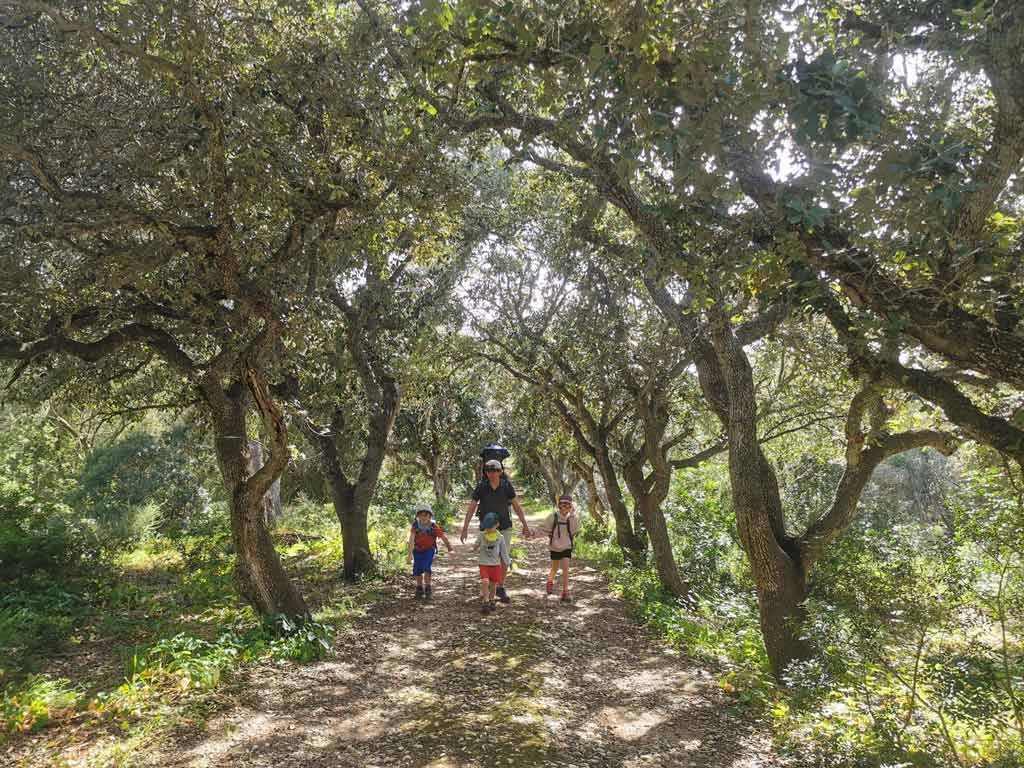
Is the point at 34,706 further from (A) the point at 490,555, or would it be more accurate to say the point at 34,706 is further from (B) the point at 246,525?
(A) the point at 490,555

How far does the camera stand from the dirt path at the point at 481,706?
→ 4.74 m

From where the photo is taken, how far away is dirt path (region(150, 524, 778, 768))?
474 centimetres

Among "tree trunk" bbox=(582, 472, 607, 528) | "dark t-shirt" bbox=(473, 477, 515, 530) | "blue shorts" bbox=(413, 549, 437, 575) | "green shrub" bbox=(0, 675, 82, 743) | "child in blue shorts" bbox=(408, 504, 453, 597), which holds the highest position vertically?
"dark t-shirt" bbox=(473, 477, 515, 530)

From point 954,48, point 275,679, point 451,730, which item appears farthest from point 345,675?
point 954,48

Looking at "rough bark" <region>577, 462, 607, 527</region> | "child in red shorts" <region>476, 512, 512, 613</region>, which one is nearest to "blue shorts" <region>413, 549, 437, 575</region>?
"child in red shorts" <region>476, 512, 512, 613</region>

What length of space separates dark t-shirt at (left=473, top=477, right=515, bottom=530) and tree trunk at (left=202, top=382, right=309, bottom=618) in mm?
2757

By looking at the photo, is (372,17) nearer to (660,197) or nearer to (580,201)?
(660,197)

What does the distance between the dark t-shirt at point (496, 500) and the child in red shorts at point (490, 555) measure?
0.10 metres

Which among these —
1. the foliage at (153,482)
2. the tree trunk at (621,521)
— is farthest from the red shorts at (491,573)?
the foliage at (153,482)

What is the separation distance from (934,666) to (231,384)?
810 centimetres

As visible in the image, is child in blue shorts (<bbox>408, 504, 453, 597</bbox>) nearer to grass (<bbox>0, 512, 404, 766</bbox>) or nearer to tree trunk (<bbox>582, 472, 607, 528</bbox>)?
grass (<bbox>0, 512, 404, 766</bbox>)

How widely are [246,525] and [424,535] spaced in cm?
299

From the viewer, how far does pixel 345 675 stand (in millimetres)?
6617

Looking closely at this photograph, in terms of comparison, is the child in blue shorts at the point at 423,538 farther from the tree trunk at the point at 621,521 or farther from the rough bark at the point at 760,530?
the tree trunk at the point at 621,521
